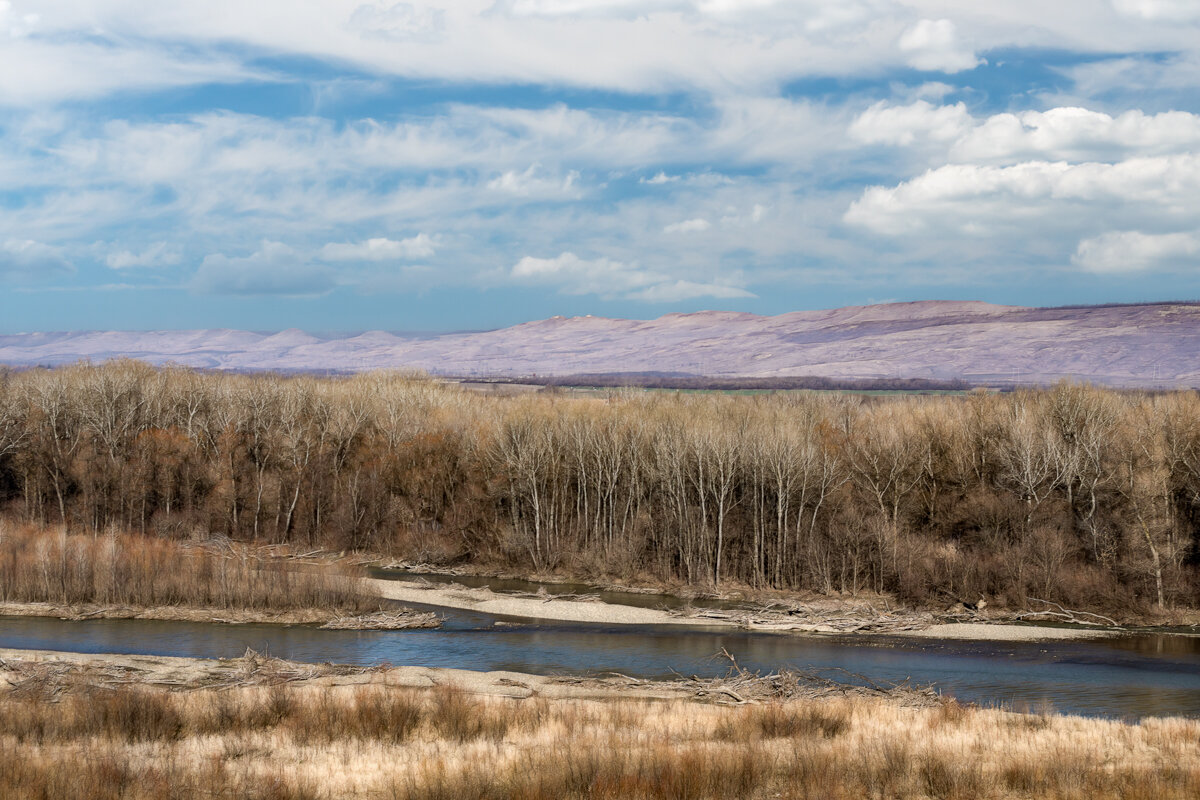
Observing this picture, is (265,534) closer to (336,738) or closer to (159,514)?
(159,514)

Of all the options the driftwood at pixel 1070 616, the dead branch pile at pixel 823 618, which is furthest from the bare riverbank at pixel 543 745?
the driftwood at pixel 1070 616

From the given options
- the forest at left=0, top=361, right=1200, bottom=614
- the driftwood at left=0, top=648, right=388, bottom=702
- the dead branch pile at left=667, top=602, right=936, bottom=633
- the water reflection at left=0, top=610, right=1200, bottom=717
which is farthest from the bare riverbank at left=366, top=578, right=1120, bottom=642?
the driftwood at left=0, top=648, right=388, bottom=702

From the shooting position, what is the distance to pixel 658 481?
6294 cm

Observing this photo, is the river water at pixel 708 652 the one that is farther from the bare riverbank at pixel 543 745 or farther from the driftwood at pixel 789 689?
the bare riverbank at pixel 543 745

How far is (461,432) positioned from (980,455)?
125 ft

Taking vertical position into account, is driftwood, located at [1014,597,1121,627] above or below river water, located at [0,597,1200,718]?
below

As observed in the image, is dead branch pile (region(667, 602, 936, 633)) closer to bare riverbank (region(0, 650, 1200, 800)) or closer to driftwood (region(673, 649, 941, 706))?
driftwood (region(673, 649, 941, 706))

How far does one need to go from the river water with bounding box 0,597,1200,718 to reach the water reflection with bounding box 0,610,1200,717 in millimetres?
47

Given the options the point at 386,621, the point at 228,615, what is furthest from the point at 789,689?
the point at 228,615

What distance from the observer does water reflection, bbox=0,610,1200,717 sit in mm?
33531

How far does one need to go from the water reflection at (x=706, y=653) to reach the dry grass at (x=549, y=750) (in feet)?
31.4

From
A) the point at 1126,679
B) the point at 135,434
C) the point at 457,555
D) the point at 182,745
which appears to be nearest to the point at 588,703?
the point at 182,745

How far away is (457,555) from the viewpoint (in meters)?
65.6

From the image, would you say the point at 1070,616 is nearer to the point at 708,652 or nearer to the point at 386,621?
the point at 708,652
